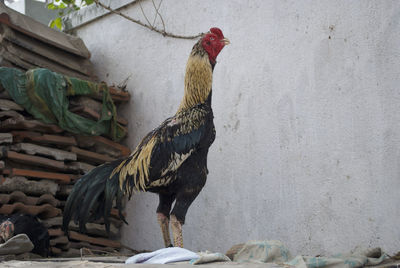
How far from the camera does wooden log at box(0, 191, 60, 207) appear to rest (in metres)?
4.35

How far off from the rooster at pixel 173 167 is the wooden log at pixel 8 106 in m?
1.41

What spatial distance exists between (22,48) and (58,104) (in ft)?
2.91

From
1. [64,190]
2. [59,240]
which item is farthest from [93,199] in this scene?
[64,190]

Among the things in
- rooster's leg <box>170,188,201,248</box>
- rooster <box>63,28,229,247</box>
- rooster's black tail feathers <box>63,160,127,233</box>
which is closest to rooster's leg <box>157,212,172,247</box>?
rooster <box>63,28,229,247</box>

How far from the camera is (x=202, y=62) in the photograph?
3.59 meters

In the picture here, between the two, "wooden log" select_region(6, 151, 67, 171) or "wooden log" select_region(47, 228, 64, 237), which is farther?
"wooden log" select_region(47, 228, 64, 237)

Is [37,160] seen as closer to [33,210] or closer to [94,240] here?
[33,210]

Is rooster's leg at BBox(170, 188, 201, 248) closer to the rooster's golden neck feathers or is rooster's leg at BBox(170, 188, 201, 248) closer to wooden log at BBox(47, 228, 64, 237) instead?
the rooster's golden neck feathers

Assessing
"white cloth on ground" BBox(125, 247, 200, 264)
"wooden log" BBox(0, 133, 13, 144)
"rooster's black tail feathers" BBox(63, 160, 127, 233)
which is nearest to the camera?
"white cloth on ground" BBox(125, 247, 200, 264)

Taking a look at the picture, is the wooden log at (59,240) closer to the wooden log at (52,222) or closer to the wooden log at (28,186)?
the wooden log at (52,222)

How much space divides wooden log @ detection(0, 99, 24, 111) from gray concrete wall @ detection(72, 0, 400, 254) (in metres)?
1.38

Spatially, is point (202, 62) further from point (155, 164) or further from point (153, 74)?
point (153, 74)

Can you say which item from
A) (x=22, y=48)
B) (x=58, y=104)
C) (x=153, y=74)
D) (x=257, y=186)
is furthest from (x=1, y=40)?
(x=257, y=186)

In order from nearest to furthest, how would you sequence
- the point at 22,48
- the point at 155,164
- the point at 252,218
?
1. the point at 155,164
2. the point at 252,218
3. the point at 22,48
